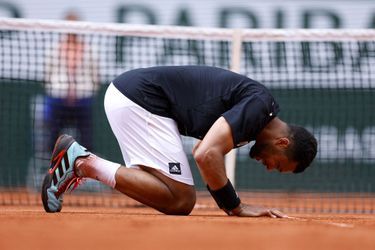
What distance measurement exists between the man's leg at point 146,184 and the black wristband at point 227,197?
0.83 feet

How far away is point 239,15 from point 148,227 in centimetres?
683

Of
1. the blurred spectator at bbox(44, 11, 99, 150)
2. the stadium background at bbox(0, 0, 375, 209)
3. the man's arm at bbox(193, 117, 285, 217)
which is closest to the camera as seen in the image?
the man's arm at bbox(193, 117, 285, 217)

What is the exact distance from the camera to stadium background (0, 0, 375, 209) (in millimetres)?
9867

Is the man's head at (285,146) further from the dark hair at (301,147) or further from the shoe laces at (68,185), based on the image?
the shoe laces at (68,185)

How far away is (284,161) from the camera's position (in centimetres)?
527

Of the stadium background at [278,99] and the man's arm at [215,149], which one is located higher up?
the man's arm at [215,149]

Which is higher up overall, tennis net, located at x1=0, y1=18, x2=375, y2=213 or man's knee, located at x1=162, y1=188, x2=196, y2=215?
man's knee, located at x1=162, y1=188, x2=196, y2=215


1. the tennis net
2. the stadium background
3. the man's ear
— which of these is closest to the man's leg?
the man's ear

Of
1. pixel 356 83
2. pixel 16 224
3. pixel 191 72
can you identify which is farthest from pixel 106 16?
pixel 16 224

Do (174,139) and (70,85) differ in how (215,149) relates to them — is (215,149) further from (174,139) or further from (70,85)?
(70,85)

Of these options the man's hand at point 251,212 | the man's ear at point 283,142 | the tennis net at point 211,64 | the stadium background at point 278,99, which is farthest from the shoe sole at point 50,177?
the stadium background at point 278,99

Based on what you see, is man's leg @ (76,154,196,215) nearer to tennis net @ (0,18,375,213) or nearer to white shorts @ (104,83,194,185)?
white shorts @ (104,83,194,185)

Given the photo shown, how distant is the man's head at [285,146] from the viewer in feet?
17.2

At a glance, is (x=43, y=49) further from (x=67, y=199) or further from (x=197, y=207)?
(x=197, y=207)
